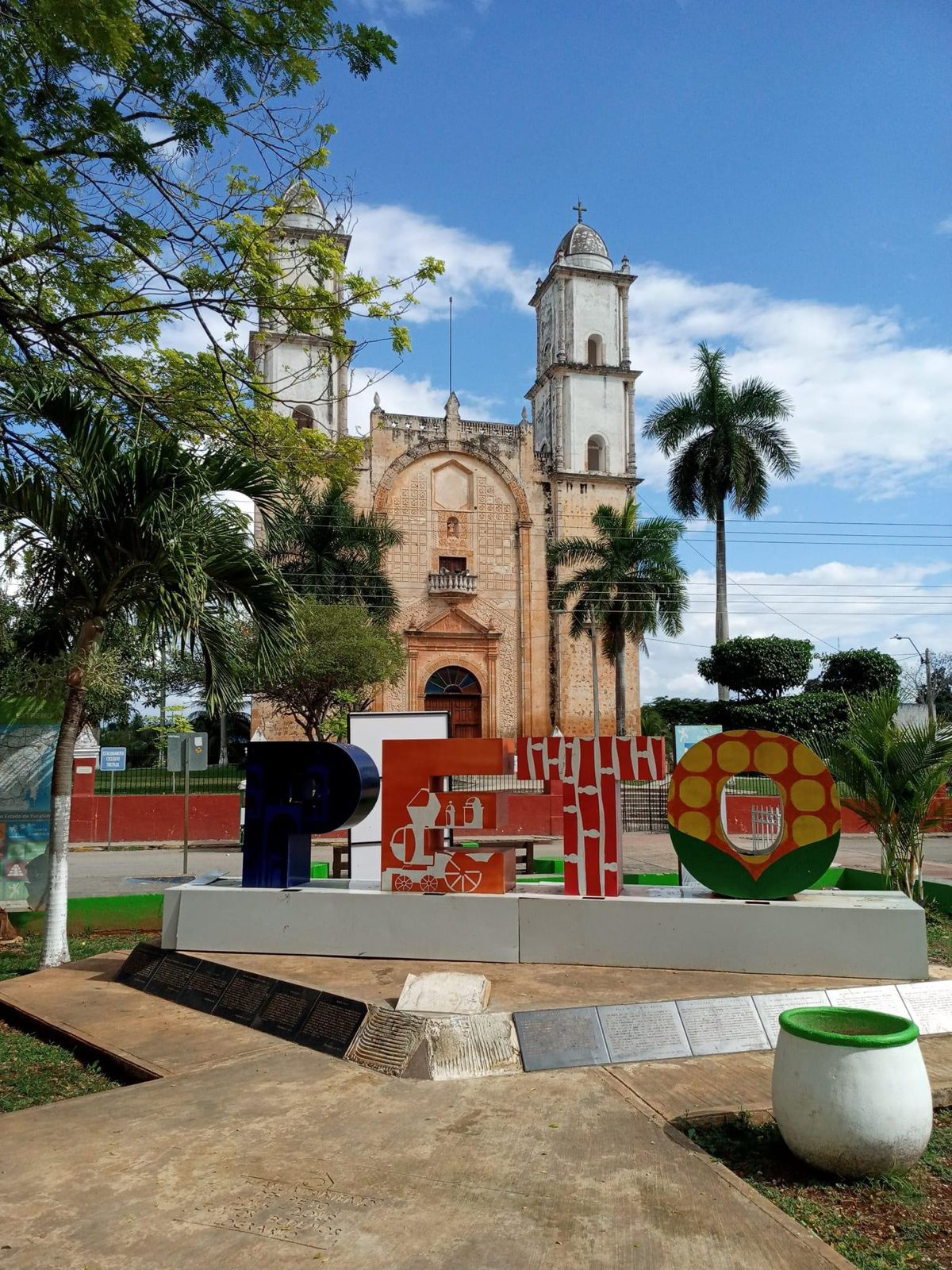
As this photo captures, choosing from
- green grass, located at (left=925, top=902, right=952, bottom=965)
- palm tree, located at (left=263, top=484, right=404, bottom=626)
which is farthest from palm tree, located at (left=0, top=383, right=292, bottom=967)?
palm tree, located at (left=263, top=484, right=404, bottom=626)

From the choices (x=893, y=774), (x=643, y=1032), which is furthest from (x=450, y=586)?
(x=643, y=1032)

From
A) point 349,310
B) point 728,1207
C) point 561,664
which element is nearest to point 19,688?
point 349,310

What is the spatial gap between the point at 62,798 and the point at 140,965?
1936 millimetres

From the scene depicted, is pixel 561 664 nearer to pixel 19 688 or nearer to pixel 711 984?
pixel 19 688

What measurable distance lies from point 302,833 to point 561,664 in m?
29.2

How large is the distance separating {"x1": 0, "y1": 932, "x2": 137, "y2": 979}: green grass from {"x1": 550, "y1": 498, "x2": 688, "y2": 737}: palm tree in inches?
917

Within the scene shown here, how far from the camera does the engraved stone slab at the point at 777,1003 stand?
262 inches

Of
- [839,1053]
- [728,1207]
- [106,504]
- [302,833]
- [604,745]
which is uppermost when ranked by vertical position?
[106,504]

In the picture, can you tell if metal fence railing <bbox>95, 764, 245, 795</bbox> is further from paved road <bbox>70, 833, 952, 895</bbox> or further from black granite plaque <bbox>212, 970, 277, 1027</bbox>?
black granite plaque <bbox>212, 970, 277, 1027</bbox>

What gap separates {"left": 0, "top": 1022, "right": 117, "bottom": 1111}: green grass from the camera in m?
6.24

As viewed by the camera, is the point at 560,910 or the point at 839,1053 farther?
the point at 560,910

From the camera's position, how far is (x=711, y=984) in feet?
23.7

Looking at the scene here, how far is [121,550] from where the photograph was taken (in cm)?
900

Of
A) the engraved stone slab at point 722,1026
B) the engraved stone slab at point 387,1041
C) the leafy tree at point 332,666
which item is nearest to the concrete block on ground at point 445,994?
the engraved stone slab at point 387,1041
